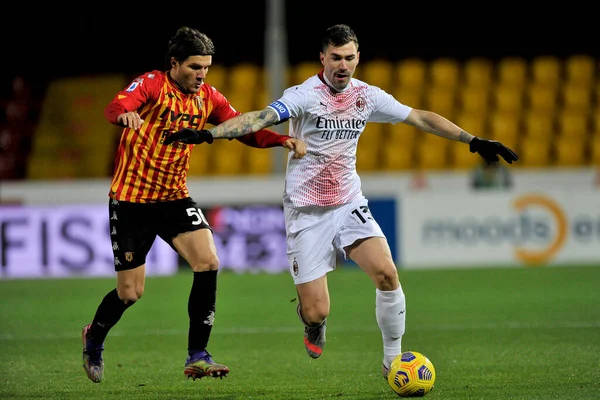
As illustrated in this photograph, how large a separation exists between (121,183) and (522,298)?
5829 mm

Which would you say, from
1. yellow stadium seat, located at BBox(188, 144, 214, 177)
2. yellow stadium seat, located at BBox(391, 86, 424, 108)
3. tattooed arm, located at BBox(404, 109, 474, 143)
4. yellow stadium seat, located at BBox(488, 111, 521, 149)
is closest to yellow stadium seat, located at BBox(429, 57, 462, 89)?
yellow stadium seat, located at BBox(391, 86, 424, 108)

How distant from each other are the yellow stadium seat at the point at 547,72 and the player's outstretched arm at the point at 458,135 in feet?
43.5

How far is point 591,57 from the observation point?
63.3 feet

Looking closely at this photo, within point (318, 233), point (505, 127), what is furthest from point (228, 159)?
point (318, 233)

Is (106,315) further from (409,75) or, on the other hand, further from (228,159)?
A: (409,75)

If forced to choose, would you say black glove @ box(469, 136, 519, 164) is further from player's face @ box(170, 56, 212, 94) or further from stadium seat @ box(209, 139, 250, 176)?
stadium seat @ box(209, 139, 250, 176)

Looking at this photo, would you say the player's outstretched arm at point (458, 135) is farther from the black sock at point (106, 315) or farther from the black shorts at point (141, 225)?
the black sock at point (106, 315)

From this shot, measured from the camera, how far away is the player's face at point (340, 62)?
6125mm

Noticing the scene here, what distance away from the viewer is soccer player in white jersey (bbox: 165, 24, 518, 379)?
241 inches

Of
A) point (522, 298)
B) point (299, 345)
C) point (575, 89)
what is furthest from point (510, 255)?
point (299, 345)

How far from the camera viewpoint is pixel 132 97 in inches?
235

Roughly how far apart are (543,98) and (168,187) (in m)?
13.9

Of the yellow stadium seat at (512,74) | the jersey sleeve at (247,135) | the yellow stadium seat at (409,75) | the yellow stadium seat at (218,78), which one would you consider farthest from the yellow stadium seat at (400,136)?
the jersey sleeve at (247,135)

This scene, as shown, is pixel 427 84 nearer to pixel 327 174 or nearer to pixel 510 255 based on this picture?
pixel 510 255
